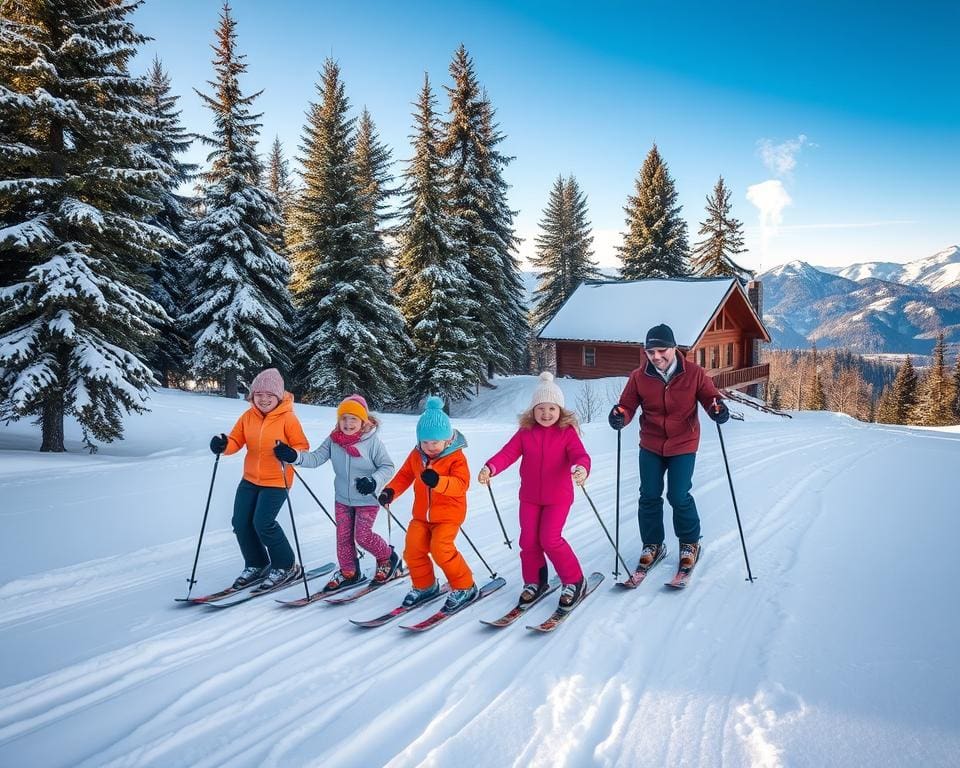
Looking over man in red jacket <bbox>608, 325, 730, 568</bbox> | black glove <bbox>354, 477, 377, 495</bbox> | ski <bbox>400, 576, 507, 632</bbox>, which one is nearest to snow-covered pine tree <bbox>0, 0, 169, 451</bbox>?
black glove <bbox>354, 477, 377, 495</bbox>

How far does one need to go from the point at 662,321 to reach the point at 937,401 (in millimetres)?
41921

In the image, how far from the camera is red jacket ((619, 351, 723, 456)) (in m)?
4.46

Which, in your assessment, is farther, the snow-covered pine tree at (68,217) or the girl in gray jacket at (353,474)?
the snow-covered pine tree at (68,217)

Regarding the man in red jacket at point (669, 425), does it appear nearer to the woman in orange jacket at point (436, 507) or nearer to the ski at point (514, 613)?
the ski at point (514, 613)

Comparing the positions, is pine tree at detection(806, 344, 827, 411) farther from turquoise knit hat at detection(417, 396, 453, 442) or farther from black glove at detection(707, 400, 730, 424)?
turquoise knit hat at detection(417, 396, 453, 442)

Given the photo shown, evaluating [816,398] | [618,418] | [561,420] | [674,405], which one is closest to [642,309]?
[674,405]

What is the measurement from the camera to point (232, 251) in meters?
18.5

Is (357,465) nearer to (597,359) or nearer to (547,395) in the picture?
(547,395)

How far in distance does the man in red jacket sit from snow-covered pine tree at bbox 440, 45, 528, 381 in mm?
17620

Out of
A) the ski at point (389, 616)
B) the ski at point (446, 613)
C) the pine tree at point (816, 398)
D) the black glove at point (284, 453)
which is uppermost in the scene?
the black glove at point (284, 453)

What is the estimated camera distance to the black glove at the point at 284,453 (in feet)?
13.8

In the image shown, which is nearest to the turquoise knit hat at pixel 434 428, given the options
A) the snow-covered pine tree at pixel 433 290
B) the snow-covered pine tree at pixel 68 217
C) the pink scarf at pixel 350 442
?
the pink scarf at pixel 350 442

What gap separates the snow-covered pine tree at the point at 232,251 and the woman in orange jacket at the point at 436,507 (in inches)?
622

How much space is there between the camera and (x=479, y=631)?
371cm
